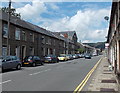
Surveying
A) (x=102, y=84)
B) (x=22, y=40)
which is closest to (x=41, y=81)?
(x=102, y=84)

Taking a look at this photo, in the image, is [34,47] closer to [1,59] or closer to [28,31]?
[28,31]

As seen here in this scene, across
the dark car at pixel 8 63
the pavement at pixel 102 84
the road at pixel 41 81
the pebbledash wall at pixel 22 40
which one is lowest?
the pavement at pixel 102 84

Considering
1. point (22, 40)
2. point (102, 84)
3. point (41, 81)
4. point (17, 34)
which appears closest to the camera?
point (102, 84)

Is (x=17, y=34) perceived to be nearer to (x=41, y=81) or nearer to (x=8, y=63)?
(x=8, y=63)

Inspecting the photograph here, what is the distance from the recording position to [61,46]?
5547cm

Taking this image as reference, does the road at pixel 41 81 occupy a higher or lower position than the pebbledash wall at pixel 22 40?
lower

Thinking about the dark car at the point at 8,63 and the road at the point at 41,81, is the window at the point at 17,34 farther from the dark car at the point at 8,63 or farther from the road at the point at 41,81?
the road at the point at 41,81

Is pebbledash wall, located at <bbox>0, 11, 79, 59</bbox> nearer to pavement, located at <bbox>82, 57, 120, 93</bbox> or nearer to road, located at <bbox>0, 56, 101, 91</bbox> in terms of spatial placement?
road, located at <bbox>0, 56, 101, 91</bbox>

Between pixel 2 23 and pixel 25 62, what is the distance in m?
6.10

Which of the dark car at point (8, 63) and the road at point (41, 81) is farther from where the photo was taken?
the dark car at point (8, 63)

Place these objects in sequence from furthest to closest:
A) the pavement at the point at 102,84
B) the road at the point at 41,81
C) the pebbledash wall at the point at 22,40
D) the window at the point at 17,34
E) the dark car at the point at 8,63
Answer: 1. the window at the point at 17,34
2. the pebbledash wall at the point at 22,40
3. the dark car at the point at 8,63
4. the road at the point at 41,81
5. the pavement at the point at 102,84

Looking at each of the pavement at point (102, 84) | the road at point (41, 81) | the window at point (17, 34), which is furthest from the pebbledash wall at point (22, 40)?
the pavement at point (102, 84)

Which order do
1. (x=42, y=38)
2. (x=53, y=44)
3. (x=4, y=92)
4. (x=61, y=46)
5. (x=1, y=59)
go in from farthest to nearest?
(x=61, y=46) < (x=53, y=44) < (x=42, y=38) < (x=1, y=59) < (x=4, y=92)

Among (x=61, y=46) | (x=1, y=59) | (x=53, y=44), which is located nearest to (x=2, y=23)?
(x=1, y=59)
